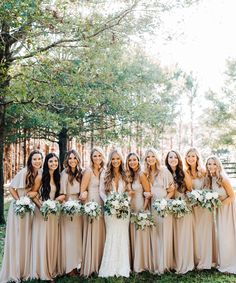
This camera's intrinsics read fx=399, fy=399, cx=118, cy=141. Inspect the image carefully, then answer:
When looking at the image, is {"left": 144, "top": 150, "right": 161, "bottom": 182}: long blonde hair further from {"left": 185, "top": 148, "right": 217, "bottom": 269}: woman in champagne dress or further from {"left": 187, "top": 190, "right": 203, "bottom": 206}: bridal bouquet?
{"left": 187, "top": 190, "right": 203, "bottom": 206}: bridal bouquet

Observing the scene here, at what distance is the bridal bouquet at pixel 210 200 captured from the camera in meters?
7.25

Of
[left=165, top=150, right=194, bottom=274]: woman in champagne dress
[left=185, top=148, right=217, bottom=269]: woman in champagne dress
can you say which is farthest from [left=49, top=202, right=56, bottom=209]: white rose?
[left=185, top=148, right=217, bottom=269]: woman in champagne dress

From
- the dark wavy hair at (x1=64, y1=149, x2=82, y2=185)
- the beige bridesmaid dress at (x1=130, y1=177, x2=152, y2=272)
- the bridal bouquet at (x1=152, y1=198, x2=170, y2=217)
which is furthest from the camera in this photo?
the beige bridesmaid dress at (x1=130, y1=177, x2=152, y2=272)

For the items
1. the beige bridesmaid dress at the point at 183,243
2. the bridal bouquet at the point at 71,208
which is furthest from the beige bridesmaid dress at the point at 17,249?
the beige bridesmaid dress at the point at 183,243

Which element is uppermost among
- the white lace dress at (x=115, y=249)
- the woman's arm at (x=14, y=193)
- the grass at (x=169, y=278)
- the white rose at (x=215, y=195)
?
the woman's arm at (x=14, y=193)

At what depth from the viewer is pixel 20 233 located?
7.21 meters

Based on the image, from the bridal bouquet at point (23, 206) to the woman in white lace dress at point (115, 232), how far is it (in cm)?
132

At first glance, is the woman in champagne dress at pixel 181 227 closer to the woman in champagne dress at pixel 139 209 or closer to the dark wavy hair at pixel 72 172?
the woman in champagne dress at pixel 139 209

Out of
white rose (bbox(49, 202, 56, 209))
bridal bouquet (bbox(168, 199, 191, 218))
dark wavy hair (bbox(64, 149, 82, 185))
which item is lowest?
bridal bouquet (bbox(168, 199, 191, 218))

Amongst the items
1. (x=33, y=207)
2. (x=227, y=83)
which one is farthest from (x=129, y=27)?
(x=227, y=83)

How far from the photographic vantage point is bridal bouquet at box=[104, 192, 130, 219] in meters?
7.04

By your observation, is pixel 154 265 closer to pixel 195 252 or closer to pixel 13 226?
pixel 195 252

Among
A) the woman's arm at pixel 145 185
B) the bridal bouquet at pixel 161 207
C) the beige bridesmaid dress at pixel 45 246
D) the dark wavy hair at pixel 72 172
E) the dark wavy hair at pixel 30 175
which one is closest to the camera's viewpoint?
the beige bridesmaid dress at pixel 45 246

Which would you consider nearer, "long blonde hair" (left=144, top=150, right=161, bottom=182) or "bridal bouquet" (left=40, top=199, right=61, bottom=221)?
"bridal bouquet" (left=40, top=199, right=61, bottom=221)
